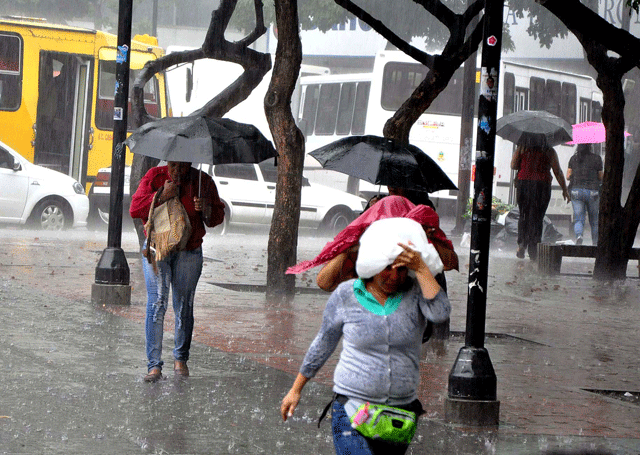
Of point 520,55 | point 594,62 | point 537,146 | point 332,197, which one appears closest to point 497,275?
point 537,146

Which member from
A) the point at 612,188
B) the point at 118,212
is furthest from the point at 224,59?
the point at 612,188

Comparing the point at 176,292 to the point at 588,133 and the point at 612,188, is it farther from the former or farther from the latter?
the point at 588,133

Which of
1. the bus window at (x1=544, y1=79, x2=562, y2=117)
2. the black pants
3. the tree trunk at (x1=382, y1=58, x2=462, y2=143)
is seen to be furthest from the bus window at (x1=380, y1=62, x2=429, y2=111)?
the tree trunk at (x1=382, y1=58, x2=462, y2=143)

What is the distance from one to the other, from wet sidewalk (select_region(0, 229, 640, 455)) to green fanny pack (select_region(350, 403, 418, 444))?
2.01 meters

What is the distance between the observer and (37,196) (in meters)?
21.9

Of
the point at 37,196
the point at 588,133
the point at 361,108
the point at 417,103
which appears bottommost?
the point at 37,196

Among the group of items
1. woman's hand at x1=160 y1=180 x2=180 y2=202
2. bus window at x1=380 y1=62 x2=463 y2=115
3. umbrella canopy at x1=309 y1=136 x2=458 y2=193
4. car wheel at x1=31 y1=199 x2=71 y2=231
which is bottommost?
car wheel at x1=31 y1=199 x2=71 y2=231

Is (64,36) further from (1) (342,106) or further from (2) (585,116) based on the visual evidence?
(2) (585,116)

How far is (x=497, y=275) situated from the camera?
17344 millimetres

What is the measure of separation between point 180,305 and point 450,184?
2.07 m

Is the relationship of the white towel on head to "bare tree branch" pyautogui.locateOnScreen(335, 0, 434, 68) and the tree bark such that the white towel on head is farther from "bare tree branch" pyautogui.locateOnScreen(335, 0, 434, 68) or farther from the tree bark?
the tree bark

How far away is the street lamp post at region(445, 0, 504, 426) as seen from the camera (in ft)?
23.1

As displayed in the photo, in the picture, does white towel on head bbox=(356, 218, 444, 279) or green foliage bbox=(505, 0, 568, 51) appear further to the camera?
green foliage bbox=(505, 0, 568, 51)

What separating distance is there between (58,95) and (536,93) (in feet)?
43.3
